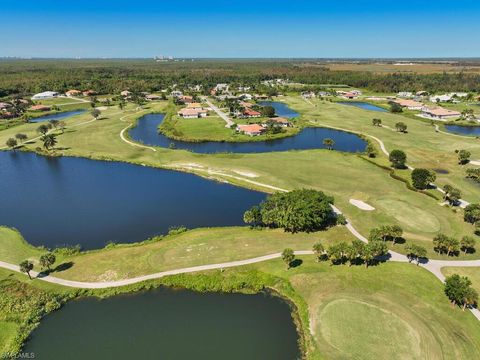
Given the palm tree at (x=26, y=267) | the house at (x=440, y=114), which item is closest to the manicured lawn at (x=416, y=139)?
the house at (x=440, y=114)

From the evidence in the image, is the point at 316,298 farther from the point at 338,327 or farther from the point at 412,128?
the point at 412,128

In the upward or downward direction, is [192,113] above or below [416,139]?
above

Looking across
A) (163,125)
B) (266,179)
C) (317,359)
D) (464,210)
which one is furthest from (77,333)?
(163,125)

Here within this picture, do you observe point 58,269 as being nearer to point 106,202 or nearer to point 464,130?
point 106,202

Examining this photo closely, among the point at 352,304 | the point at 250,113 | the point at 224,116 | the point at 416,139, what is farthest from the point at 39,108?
the point at 352,304

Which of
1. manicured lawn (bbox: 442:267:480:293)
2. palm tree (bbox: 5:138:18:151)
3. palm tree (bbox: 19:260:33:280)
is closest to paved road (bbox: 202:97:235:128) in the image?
palm tree (bbox: 5:138:18:151)
